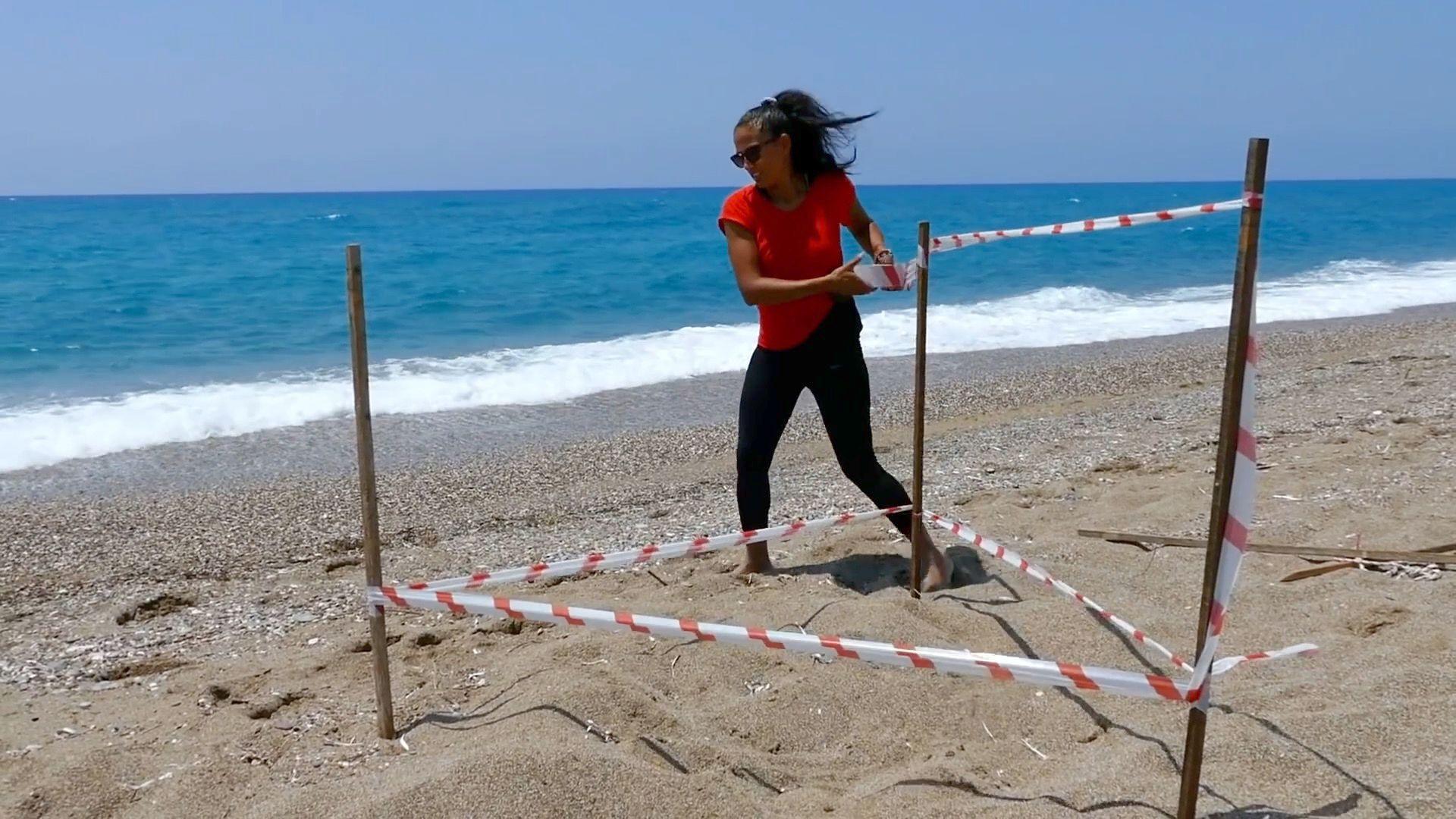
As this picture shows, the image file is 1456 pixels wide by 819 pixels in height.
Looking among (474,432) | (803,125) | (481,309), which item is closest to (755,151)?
(803,125)

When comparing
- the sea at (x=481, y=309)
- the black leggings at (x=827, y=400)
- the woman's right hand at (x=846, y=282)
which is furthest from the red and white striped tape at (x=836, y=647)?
the sea at (x=481, y=309)

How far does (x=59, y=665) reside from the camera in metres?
4.31

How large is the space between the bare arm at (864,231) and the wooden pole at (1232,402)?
2.04 meters

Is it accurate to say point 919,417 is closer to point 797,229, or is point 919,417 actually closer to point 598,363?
point 797,229

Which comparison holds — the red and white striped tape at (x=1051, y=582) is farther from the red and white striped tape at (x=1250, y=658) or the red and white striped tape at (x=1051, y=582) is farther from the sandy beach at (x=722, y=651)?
the red and white striped tape at (x=1250, y=658)

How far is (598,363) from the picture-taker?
13.7 metres

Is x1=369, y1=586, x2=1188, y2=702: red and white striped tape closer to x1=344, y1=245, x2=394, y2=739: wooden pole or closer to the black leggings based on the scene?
x1=344, y1=245, x2=394, y2=739: wooden pole

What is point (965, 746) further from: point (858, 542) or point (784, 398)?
point (858, 542)

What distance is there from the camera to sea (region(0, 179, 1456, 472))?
1162 cm

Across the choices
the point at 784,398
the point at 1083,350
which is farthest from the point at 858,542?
the point at 1083,350

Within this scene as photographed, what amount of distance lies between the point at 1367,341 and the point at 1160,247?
21.5 metres

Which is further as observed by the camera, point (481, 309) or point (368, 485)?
point (481, 309)

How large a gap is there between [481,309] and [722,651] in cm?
1813

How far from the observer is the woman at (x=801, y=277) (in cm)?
421
